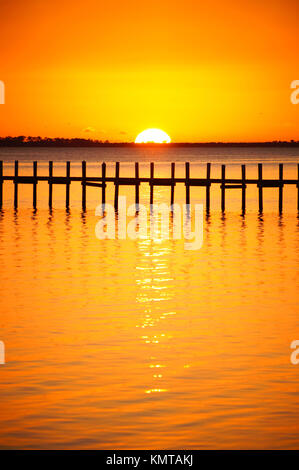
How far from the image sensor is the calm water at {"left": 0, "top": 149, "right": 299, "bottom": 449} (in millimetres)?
8586

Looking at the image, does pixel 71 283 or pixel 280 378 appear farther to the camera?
pixel 71 283

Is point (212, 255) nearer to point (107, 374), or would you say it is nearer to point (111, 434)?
point (107, 374)

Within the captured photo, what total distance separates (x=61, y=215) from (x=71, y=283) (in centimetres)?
1953

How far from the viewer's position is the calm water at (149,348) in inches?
338

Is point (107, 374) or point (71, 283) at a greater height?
point (71, 283)

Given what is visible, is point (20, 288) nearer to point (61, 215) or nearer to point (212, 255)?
point (212, 255)

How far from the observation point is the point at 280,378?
1032 centimetres

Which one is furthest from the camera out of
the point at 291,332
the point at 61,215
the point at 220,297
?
the point at 61,215

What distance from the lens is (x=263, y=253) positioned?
22844 mm

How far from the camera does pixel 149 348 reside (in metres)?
11.8

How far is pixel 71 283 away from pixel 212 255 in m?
5.66

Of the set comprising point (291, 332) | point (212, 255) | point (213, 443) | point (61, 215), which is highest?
point (61, 215)

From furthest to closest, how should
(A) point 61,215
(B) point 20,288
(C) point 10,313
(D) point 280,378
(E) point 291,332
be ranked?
(A) point 61,215, (B) point 20,288, (C) point 10,313, (E) point 291,332, (D) point 280,378

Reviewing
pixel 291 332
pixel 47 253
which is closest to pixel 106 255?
pixel 47 253
